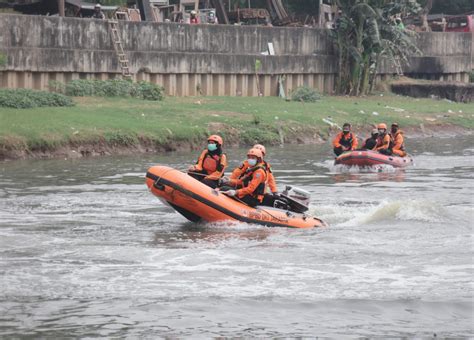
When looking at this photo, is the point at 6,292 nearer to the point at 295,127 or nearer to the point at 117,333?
the point at 117,333

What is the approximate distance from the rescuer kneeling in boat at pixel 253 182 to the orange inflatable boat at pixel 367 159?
382 inches

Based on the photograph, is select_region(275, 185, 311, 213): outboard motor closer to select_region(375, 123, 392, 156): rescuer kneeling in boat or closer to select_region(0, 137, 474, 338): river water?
select_region(0, 137, 474, 338): river water

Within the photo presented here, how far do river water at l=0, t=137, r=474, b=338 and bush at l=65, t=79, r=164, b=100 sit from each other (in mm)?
10059

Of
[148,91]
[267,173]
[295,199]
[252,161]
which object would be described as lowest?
[295,199]

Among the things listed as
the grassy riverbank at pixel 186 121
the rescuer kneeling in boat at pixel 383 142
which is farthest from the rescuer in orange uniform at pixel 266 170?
the rescuer kneeling in boat at pixel 383 142

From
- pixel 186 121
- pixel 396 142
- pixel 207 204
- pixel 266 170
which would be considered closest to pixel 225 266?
pixel 207 204

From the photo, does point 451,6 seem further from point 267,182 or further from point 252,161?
point 252,161

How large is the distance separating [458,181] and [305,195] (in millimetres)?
7872

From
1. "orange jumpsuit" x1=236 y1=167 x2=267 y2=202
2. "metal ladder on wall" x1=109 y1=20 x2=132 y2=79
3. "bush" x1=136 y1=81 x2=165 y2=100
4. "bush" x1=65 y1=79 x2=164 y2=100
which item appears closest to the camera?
"orange jumpsuit" x1=236 y1=167 x2=267 y2=202

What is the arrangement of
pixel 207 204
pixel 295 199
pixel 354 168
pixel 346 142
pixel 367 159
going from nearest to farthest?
pixel 207 204
pixel 295 199
pixel 354 168
pixel 367 159
pixel 346 142

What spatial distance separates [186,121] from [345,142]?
5119mm

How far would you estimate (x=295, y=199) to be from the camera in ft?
64.4

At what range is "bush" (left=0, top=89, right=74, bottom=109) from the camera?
102 ft

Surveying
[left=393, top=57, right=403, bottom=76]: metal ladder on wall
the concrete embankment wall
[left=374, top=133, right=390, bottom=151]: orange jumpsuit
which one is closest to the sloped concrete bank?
[left=374, top=133, right=390, bottom=151]: orange jumpsuit
